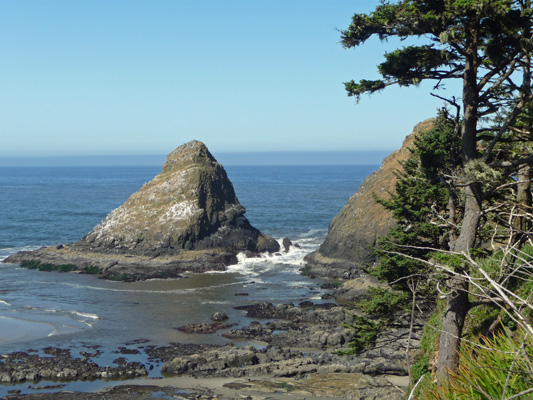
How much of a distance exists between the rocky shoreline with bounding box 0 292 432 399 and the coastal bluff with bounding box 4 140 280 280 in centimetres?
2428

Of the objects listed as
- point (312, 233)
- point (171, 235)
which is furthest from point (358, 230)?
point (312, 233)

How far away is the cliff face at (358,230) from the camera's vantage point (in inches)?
2291

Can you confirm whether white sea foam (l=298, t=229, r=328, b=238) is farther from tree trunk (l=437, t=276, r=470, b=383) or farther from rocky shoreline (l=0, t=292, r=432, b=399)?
tree trunk (l=437, t=276, r=470, b=383)

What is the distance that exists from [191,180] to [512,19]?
63723mm

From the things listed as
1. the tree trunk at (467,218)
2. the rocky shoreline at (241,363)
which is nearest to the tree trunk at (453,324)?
the tree trunk at (467,218)

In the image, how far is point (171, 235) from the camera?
67.5 metres

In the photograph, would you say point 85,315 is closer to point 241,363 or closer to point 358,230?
point 241,363

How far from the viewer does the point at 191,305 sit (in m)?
47.6

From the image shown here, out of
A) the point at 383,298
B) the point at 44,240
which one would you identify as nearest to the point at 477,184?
the point at 383,298

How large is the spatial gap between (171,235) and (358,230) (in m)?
21.6

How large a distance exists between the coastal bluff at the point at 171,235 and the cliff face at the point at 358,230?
11.0 meters

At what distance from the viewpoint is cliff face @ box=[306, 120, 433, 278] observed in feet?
191

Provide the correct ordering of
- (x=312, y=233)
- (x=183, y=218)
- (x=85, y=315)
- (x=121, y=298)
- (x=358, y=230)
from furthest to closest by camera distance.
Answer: (x=312, y=233) < (x=183, y=218) < (x=358, y=230) < (x=121, y=298) < (x=85, y=315)

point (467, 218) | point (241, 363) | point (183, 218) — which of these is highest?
point (467, 218)
